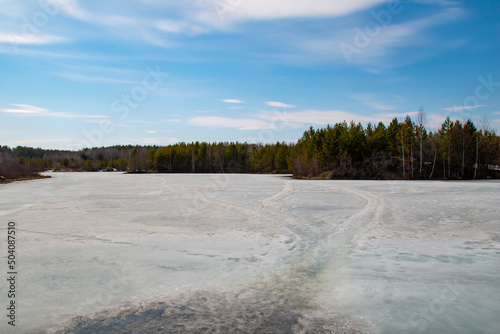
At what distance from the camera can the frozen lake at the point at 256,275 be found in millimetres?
3930

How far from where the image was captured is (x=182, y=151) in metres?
93.8

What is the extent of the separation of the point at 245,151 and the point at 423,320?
296ft

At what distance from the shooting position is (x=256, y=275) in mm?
5555

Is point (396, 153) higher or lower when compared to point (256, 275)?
higher

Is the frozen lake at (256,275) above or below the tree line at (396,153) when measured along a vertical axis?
below

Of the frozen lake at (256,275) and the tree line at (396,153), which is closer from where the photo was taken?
the frozen lake at (256,275)

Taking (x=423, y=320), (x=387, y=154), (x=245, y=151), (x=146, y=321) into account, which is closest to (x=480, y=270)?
(x=423, y=320)

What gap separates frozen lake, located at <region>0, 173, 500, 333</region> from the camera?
3.93 m

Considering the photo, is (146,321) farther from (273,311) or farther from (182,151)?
(182,151)

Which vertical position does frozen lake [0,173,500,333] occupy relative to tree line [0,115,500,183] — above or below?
below

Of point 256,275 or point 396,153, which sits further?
point 396,153

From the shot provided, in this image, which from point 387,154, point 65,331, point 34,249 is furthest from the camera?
point 387,154

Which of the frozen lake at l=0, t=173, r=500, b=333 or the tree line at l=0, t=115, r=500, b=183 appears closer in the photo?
the frozen lake at l=0, t=173, r=500, b=333

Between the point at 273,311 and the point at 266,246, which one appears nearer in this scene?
the point at 273,311
